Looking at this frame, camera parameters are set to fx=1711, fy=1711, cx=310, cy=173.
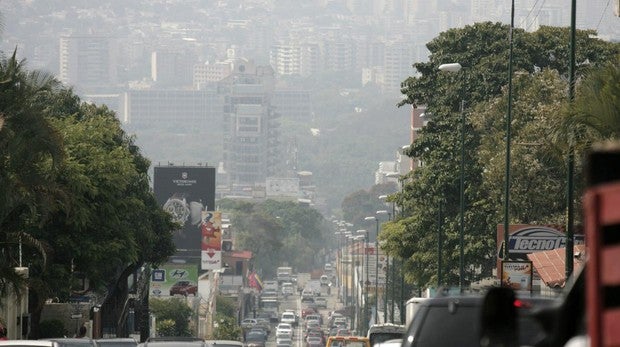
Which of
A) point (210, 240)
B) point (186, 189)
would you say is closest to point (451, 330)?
point (210, 240)

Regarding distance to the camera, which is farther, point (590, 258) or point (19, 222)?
point (19, 222)

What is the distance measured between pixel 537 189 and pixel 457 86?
15.5 metres

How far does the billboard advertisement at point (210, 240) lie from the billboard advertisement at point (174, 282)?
28734mm

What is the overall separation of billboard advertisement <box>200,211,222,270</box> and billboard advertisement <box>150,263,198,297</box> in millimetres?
28734

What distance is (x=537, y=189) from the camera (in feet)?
173

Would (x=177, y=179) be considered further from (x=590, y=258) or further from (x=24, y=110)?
(x=590, y=258)

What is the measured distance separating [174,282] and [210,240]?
3231 centimetres

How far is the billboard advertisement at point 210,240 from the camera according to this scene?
504 feet

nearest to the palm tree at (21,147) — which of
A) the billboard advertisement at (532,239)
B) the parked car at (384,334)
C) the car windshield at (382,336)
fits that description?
the parked car at (384,334)

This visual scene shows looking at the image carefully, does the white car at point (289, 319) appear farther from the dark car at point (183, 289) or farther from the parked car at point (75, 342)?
the parked car at point (75, 342)

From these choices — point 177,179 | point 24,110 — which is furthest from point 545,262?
point 177,179

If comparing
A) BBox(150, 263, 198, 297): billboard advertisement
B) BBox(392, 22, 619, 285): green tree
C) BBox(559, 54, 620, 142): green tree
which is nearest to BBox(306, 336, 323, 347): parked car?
BBox(150, 263, 198, 297): billboard advertisement

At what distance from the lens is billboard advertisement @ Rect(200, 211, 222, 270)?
153500 mm

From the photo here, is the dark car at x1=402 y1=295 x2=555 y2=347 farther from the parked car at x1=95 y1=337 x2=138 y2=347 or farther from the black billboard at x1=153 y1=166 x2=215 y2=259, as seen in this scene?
the black billboard at x1=153 y1=166 x2=215 y2=259
